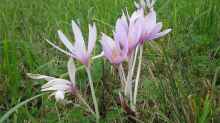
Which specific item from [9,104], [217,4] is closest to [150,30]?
[9,104]

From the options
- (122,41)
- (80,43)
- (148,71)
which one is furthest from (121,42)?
(148,71)

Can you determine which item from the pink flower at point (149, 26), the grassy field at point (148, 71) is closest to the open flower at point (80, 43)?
the pink flower at point (149, 26)

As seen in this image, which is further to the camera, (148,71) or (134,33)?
(148,71)

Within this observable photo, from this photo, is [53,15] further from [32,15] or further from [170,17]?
[170,17]

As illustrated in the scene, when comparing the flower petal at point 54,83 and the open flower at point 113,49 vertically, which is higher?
the open flower at point 113,49

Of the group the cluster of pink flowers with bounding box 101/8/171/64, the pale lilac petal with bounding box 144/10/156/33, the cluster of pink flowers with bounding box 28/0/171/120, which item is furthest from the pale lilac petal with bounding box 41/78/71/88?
the pale lilac petal with bounding box 144/10/156/33

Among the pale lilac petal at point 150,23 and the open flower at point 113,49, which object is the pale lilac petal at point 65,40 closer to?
the open flower at point 113,49

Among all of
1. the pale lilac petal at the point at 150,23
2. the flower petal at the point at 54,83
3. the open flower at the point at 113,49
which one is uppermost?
the pale lilac petal at the point at 150,23

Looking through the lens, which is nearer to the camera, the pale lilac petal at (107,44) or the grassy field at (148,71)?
the pale lilac petal at (107,44)

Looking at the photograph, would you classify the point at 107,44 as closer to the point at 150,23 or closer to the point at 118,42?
the point at 118,42
